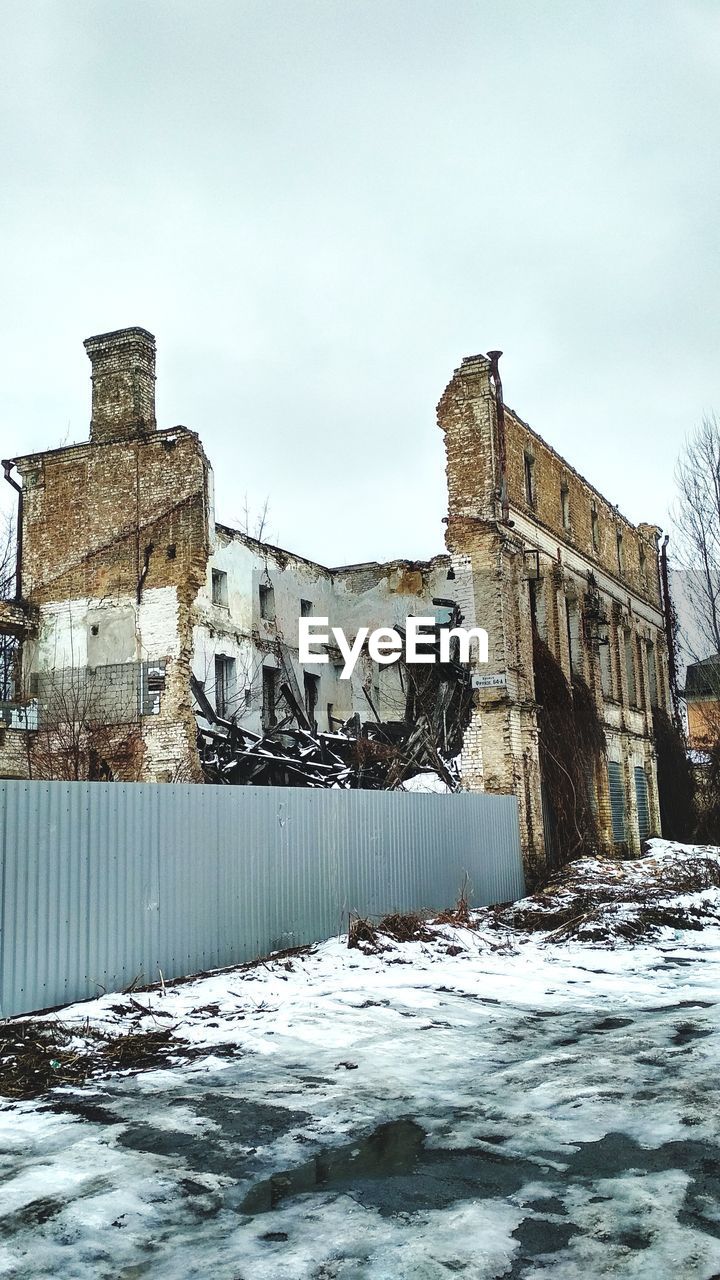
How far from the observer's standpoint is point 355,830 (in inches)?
474

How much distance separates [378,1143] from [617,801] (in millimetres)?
19635

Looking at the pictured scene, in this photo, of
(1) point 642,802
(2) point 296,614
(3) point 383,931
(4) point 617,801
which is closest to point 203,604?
(2) point 296,614

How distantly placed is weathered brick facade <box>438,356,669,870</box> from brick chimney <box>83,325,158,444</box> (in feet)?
19.7

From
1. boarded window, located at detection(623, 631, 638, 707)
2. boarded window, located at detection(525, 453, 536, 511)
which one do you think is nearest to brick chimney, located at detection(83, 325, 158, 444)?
boarded window, located at detection(525, 453, 536, 511)

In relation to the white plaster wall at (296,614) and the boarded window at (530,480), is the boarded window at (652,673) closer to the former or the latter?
the white plaster wall at (296,614)

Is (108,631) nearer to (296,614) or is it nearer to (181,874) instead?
(296,614)

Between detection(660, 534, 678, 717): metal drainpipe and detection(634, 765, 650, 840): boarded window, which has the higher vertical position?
detection(660, 534, 678, 717): metal drainpipe

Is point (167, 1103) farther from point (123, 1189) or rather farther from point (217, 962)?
point (217, 962)

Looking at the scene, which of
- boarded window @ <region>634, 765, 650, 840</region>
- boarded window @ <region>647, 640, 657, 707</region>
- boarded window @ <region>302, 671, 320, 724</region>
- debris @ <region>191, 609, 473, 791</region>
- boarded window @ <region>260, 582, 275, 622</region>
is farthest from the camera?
boarded window @ <region>647, 640, 657, 707</region>

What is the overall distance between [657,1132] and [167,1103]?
2.59m

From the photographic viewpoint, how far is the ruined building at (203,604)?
59.8 feet

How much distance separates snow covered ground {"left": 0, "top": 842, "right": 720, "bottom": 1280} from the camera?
3.58 metres

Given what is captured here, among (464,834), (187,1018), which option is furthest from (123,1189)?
(464,834)

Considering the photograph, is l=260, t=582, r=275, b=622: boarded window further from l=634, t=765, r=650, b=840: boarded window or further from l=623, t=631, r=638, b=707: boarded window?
l=634, t=765, r=650, b=840: boarded window
